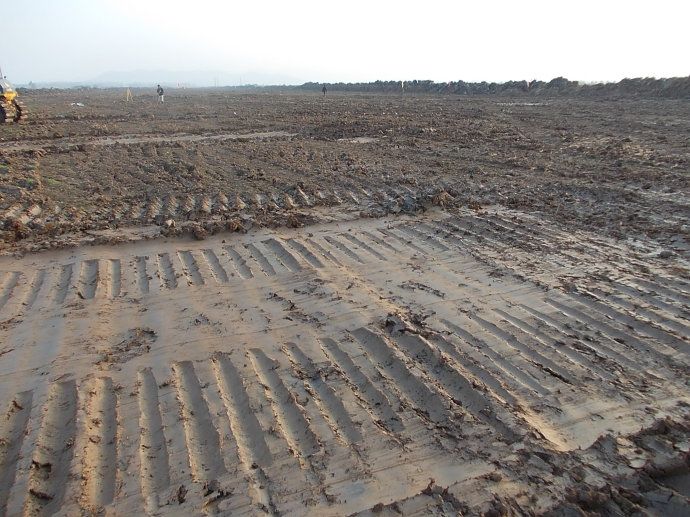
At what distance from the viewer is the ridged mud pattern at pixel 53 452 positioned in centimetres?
271

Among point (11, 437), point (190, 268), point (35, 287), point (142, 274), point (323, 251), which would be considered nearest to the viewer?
point (11, 437)

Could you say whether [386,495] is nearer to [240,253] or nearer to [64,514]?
[64,514]

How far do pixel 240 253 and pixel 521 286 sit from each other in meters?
3.26

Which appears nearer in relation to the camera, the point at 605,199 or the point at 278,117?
the point at 605,199

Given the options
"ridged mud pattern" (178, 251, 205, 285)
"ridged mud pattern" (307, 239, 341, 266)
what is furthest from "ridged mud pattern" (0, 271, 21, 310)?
"ridged mud pattern" (307, 239, 341, 266)

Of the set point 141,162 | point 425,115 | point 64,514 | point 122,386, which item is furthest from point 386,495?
point 425,115

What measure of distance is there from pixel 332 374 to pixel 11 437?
2.14 m

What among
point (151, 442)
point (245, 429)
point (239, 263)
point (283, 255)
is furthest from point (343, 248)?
point (151, 442)

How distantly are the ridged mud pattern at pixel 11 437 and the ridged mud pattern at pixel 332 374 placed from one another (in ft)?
0.04

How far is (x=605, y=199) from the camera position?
25.7 ft

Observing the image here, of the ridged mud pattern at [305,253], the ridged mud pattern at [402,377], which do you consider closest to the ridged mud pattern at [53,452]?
the ridged mud pattern at [402,377]

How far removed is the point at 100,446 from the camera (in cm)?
310

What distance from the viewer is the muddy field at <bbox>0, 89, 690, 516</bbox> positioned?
279 cm

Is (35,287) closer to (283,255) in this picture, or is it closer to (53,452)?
(283,255)
